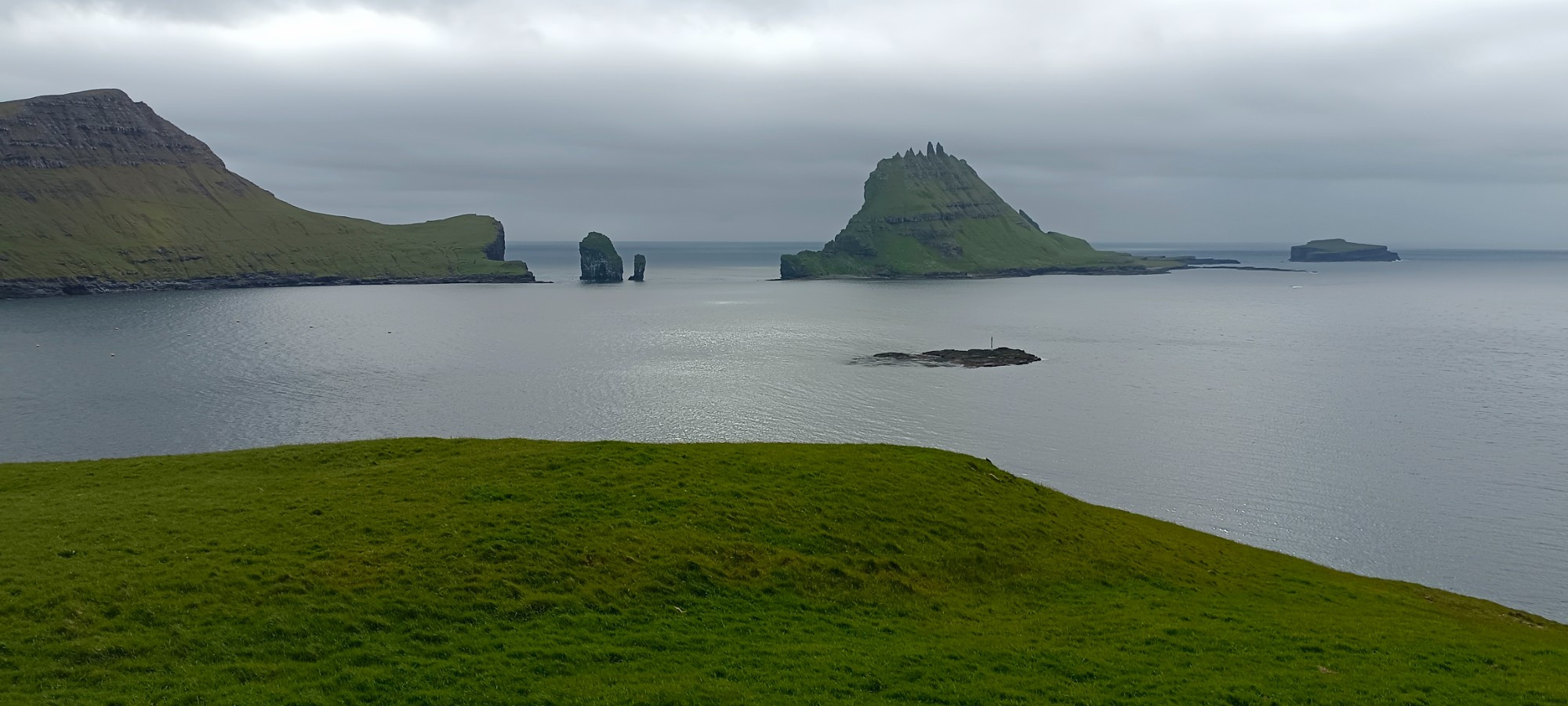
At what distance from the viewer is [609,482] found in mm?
39250

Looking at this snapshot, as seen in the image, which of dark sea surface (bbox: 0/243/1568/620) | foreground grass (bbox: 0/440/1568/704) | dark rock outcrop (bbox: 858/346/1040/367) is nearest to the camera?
foreground grass (bbox: 0/440/1568/704)

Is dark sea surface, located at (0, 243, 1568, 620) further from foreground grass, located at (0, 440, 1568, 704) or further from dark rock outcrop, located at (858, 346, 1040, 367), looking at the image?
foreground grass, located at (0, 440, 1568, 704)

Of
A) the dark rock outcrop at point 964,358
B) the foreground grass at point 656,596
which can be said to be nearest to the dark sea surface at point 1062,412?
the dark rock outcrop at point 964,358

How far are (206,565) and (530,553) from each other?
1030 centimetres

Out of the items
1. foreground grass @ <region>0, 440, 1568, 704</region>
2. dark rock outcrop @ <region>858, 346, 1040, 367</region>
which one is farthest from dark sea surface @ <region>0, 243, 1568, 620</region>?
foreground grass @ <region>0, 440, 1568, 704</region>

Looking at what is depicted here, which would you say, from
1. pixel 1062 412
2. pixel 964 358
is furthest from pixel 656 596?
pixel 964 358

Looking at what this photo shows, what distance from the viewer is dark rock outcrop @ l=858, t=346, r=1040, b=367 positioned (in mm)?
150375

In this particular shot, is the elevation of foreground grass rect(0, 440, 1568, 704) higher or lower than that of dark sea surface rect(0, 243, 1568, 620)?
higher

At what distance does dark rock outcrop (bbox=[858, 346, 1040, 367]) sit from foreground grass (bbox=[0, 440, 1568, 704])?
10435cm

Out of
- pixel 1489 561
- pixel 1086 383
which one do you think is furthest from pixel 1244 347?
pixel 1489 561

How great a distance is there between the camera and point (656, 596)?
3036cm

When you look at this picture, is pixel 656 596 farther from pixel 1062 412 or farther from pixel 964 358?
pixel 964 358

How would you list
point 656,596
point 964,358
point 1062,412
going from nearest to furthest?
1. point 656,596
2. point 1062,412
3. point 964,358

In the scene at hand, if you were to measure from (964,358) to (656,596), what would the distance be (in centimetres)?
12827
